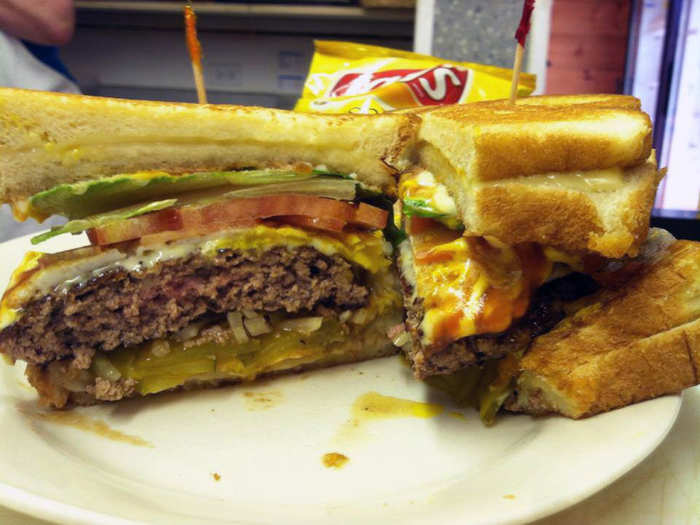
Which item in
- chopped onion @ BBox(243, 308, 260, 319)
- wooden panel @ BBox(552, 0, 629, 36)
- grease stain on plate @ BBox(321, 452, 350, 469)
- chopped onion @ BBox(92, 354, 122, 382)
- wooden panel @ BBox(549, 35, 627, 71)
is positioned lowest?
grease stain on plate @ BBox(321, 452, 350, 469)

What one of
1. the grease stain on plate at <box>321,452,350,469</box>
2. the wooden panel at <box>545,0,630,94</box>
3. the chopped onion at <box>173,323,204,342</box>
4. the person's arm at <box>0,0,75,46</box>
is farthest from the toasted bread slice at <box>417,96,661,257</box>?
the wooden panel at <box>545,0,630,94</box>

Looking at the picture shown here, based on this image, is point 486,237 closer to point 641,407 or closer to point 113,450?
point 641,407

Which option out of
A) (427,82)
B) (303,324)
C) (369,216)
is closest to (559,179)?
(369,216)

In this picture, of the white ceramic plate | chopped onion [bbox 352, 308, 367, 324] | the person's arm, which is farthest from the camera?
the person's arm

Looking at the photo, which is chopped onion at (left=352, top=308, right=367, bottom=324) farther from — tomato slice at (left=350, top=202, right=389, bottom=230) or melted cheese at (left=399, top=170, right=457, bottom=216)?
melted cheese at (left=399, top=170, right=457, bottom=216)

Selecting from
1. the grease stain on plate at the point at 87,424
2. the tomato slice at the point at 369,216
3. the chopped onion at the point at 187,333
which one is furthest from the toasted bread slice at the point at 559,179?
the grease stain on plate at the point at 87,424

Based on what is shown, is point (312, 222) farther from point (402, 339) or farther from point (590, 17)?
point (590, 17)
